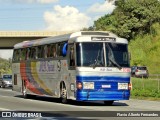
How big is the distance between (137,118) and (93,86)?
6721 millimetres

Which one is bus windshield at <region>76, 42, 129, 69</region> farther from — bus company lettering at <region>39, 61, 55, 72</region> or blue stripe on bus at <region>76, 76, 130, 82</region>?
bus company lettering at <region>39, 61, 55, 72</region>

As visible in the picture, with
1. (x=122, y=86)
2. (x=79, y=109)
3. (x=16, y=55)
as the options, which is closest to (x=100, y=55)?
(x=122, y=86)

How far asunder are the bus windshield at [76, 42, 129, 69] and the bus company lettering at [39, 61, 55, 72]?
3342 mm

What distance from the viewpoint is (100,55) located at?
2244 cm

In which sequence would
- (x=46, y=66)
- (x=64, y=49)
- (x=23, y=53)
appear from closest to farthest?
(x=64, y=49), (x=46, y=66), (x=23, y=53)

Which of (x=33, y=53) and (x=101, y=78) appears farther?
(x=33, y=53)

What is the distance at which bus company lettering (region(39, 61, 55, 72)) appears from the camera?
25578mm

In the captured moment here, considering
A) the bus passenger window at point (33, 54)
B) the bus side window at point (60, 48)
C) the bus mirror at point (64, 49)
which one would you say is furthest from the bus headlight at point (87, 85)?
the bus passenger window at point (33, 54)

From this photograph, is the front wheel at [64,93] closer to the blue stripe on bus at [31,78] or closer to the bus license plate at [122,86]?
the bus license plate at [122,86]

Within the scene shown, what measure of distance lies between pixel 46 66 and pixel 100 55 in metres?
4.74

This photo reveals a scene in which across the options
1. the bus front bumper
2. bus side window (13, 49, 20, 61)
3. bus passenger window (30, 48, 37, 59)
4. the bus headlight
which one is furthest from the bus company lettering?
bus side window (13, 49, 20, 61)

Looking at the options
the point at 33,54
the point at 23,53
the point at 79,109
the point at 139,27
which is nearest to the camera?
the point at 79,109

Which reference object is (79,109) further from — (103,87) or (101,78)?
(101,78)

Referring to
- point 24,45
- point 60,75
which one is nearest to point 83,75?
point 60,75
